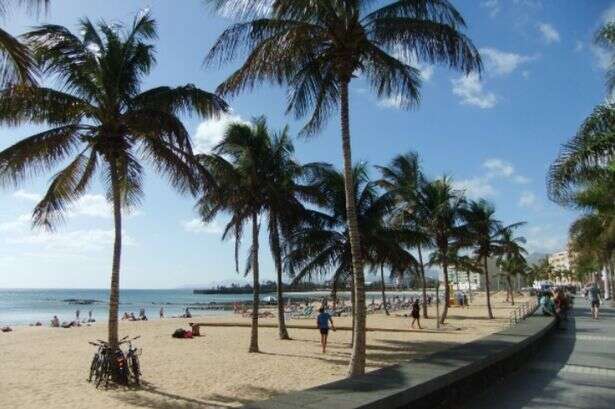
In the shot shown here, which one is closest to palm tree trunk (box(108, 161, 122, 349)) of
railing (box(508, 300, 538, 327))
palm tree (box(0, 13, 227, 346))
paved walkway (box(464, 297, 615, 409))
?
palm tree (box(0, 13, 227, 346))

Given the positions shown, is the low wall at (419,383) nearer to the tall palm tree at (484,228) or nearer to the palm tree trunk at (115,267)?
the palm tree trunk at (115,267)

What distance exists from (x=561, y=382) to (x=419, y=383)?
3.56m

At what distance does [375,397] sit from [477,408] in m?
2.11

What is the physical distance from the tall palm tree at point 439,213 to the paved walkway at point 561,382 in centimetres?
1511

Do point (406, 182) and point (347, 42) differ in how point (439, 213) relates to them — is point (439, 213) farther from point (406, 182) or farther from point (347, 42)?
point (347, 42)

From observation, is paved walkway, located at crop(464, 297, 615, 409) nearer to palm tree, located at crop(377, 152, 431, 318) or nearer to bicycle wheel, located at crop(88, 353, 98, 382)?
bicycle wheel, located at crop(88, 353, 98, 382)

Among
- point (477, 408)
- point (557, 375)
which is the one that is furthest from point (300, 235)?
point (477, 408)

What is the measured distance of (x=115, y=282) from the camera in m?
12.9

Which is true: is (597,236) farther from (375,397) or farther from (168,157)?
(375,397)

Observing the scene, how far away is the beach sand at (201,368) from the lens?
11.2m

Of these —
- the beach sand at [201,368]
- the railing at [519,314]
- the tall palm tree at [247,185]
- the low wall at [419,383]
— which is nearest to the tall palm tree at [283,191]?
the tall palm tree at [247,185]

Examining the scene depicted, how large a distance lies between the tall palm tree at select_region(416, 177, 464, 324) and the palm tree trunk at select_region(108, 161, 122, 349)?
55.3 feet

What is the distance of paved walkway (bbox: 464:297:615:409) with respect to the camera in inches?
259

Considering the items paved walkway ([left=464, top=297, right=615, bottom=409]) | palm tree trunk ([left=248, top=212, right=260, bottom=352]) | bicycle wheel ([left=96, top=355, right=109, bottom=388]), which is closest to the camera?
paved walkway ([left=464, top=297, right=615, bottom=409])
